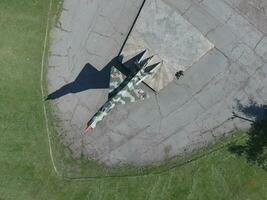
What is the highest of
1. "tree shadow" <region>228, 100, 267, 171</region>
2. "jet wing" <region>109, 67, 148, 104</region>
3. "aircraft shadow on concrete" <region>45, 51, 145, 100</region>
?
"aircraft shadow on concrete" <region>45, 51, 145, 100</region>

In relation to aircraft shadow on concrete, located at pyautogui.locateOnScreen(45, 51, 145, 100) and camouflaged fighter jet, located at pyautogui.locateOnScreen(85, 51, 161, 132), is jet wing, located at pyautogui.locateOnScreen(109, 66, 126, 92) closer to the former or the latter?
camouflaged fighter jet, located at pyautogui.locateOnScreen(85, 51, 161, 132)

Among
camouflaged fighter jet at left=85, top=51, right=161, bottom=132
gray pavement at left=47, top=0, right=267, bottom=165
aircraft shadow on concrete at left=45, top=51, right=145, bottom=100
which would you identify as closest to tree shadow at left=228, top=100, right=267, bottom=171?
gray pavement at left=47, top=0, right=267, bottom=165

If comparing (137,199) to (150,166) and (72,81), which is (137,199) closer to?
(150,166)

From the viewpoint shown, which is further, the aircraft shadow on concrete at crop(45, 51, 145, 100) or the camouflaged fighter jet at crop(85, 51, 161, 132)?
the aircraft shadow on concrete at crop(45, 51, 145, 100)

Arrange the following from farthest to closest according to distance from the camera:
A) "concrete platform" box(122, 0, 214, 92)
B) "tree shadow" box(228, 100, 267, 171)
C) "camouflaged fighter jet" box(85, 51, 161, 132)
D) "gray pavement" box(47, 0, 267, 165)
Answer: "concrete platform" box(122, 0, 214, 92)
"gray pavement" box(47, 0, 267, 165)
"tree shadow" box(228, 100, 267, 171)
"camouflaged fighter jet" box(85, 51, 161, 132)

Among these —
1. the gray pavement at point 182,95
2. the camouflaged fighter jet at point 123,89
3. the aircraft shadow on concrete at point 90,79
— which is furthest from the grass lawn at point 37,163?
the camouflaged fighter jet at point 123,89

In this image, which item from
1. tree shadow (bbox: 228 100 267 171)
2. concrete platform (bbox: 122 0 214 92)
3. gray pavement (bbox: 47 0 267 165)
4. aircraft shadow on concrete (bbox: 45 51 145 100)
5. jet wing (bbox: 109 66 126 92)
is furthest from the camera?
aircraft shadow on concrete (bbox: 45 51 145 100)

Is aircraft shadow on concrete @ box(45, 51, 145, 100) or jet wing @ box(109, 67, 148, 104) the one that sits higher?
aircraft shadow on concrete @ box(45, 51, 145, 100)

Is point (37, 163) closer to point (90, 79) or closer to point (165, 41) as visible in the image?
point (90, 79)

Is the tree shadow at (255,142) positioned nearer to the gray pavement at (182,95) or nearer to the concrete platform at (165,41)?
the gray pavement at (182,95)
